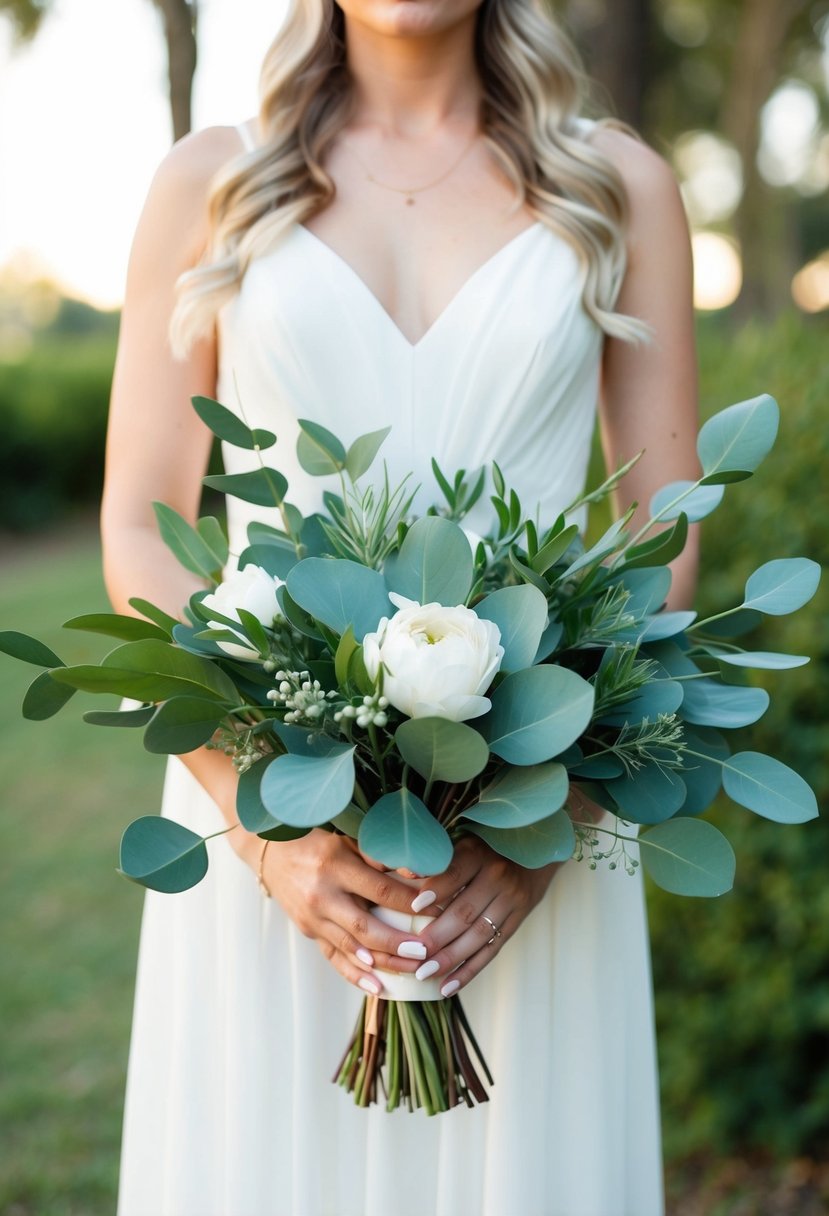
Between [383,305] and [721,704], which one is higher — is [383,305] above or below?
above

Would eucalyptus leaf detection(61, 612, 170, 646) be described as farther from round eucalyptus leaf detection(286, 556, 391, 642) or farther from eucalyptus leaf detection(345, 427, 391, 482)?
eucalyptus leaf detection(345, 427, 391, 482)

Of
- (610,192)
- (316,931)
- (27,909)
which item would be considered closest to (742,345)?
(610,192)

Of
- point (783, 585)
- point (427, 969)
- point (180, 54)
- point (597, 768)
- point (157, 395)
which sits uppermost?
point (180, 54)

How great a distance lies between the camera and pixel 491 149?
85.4 inches

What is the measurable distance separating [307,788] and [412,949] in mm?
405

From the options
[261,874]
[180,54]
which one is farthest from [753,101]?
[261,874]

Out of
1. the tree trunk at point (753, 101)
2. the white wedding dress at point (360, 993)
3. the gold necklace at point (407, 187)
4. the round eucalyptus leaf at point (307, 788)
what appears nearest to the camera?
the round eucalyptus leaf at point (307, 788)

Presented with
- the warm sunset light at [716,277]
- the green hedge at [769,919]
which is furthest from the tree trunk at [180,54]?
the warm sunset light at [716,277]

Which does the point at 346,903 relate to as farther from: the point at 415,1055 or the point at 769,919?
the point at 769,919

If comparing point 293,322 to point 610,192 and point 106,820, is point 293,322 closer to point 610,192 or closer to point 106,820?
point 610,192

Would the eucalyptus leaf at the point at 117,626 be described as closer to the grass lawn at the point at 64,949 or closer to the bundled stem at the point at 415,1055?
Result: the bundled stem at the point at 415,1055

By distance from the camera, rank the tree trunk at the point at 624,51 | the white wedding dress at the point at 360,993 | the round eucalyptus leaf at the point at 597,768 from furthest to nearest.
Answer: the tree trunk at the point at 624,51
the white wedding dress at the point at 360,993
the round eucalyptus leaf at the point at 597,768

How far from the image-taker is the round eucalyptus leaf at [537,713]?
128 cm

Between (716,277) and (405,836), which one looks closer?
(405,836)
